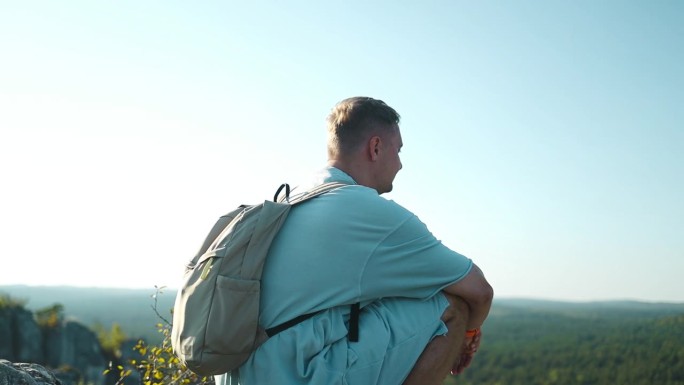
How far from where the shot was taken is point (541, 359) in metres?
35.8

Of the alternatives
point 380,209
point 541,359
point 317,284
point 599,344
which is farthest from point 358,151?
point 599,344

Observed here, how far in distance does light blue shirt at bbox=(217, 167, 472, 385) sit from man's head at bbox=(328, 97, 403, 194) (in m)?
0.37

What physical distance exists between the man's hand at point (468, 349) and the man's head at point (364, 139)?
1.02 meters

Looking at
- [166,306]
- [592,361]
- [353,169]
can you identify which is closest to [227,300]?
[353,169]

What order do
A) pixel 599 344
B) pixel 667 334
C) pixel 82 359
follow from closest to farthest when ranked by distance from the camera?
pixel 82 359 < pixel 667 334 < pixel 599 344

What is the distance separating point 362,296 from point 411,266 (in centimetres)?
30

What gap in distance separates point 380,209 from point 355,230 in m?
0.18

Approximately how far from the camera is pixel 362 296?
3.54 meters

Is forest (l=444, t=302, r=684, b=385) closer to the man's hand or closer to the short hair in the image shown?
the man's hand

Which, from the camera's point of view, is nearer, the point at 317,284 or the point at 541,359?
the point at 317,284

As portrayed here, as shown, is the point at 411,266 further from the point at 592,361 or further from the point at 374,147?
the point at 592,361

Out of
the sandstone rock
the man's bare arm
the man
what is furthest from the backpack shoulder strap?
the sandstone rock

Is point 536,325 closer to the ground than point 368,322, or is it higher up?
closer to the ground

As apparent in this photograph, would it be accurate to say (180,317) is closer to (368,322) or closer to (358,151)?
(368,322)
